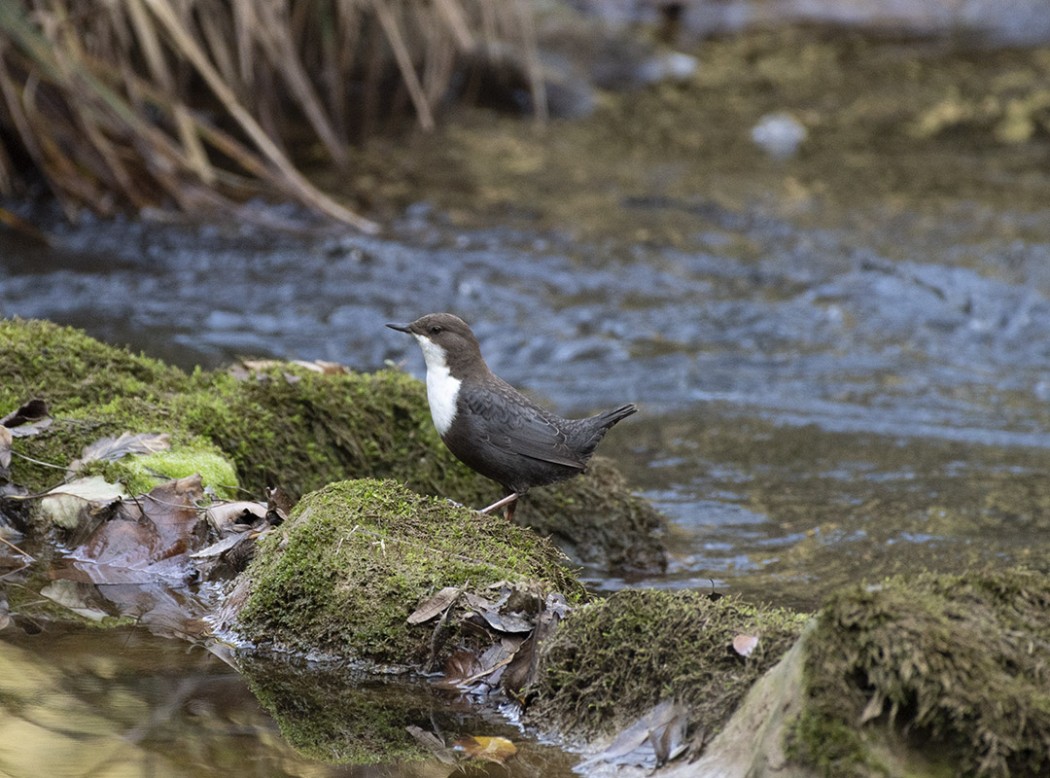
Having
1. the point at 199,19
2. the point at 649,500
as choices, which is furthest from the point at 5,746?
the point at 199,19

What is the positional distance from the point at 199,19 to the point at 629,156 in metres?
4.03

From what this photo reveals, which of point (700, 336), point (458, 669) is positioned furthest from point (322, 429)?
point (700, 336)

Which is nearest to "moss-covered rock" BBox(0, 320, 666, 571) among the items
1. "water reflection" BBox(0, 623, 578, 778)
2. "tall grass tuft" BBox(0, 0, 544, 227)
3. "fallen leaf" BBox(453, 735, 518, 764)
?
"water reflection" BBox(0, 623, 578, 778)

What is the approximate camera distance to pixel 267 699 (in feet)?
10.6

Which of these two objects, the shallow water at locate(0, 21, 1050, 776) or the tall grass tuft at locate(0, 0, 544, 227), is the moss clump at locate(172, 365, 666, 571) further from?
the tall grass tuft at locate(0, 0, 544, 227)

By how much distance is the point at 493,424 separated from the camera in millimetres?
4461

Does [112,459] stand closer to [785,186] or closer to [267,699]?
[267,699]

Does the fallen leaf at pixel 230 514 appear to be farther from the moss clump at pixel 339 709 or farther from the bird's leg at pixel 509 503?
the bird's leg at pixel 509 503

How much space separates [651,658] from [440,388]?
1842 mm

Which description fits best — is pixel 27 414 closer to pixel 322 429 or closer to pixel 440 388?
pixel 322 429

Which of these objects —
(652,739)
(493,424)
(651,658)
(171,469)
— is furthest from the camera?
(493,424)

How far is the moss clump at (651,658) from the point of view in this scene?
288cm

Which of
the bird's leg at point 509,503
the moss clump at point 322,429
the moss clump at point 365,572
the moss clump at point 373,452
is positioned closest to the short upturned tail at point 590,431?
the bird's leg at point 509,503

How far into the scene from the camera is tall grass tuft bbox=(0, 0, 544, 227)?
8.16 metres
